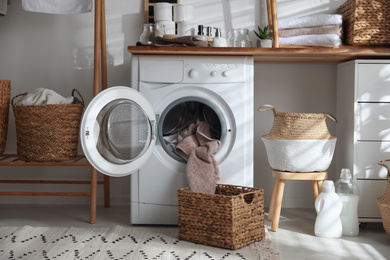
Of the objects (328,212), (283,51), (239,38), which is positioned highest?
(239,38)

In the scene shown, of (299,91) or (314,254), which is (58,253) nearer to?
(314,254)

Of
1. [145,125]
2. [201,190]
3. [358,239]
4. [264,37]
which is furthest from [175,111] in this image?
[358,239]

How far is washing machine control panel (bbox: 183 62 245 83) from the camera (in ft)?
8.31

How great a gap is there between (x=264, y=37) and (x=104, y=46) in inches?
38.3

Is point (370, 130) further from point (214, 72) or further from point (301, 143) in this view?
point (214, 72)

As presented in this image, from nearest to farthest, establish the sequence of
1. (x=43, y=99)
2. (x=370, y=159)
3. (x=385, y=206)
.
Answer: (x=385, y=206), (x=370, y=159), (x=43, y=99)

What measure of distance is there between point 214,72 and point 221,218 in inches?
31.1

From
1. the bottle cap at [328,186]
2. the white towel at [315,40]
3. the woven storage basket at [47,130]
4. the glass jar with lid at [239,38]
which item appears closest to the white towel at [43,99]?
the woven storage basket at [47,130]

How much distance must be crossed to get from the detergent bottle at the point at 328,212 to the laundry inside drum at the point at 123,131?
92 cm

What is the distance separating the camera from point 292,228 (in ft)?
8.45

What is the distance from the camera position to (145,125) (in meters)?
2.46

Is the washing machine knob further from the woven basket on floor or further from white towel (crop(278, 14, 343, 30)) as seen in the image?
the woven basket on floor

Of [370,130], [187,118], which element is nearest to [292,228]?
[370,130]

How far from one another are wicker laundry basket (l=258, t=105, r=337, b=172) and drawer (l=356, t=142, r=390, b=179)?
0.18 m
